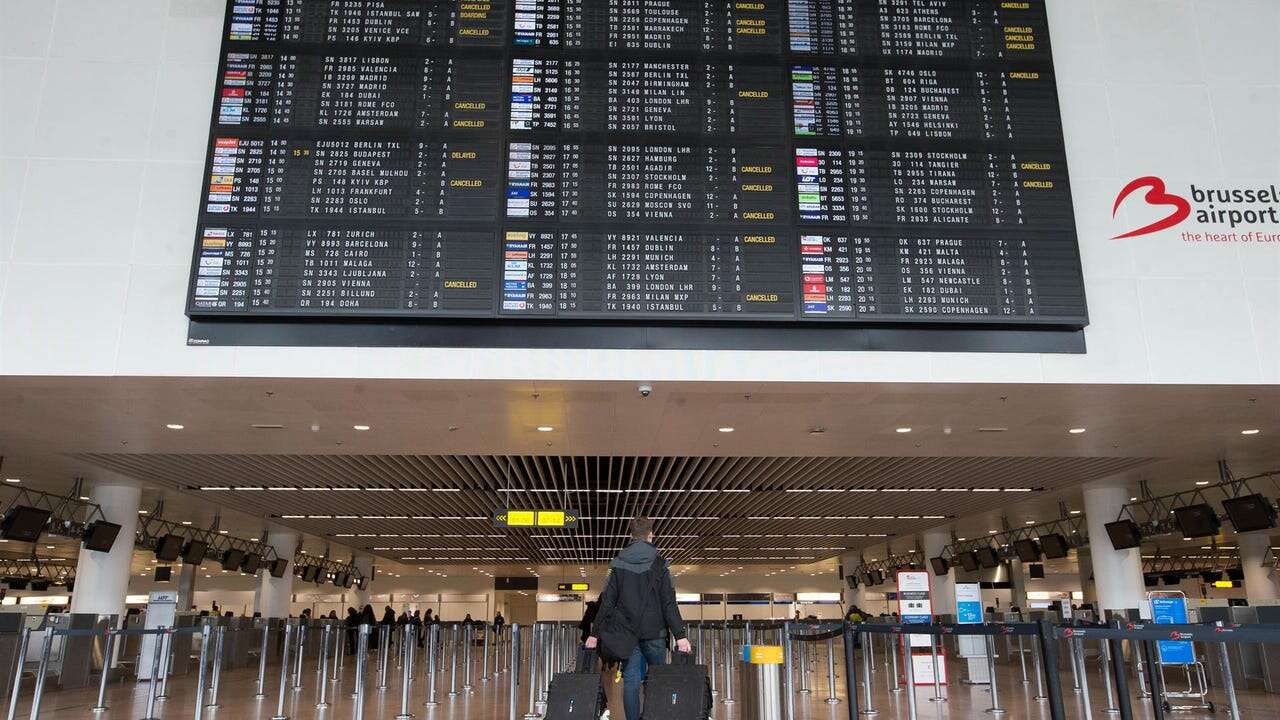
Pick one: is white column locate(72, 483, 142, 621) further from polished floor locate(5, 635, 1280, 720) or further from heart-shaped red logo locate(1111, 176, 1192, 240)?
heart-shaped red logo locate(1111, 176, 1192, 240)

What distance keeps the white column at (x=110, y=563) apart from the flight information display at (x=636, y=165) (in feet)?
33.4

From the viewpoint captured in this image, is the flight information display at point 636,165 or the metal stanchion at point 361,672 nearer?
the flight information display at point 636,165

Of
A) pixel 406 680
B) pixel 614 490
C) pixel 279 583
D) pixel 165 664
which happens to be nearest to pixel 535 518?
pixel 614 490

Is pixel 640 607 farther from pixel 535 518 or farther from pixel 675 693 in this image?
pixel 535 518

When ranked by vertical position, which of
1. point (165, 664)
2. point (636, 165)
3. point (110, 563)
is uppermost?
point (636, 165)

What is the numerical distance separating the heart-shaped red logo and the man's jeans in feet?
18.2

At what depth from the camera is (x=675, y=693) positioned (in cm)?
530

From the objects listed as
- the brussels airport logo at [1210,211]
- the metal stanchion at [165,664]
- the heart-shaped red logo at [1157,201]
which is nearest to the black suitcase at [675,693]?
the brussels airport logo at [1210,211]

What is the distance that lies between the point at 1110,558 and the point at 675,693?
13.0m

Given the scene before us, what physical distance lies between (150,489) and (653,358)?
12759 mm

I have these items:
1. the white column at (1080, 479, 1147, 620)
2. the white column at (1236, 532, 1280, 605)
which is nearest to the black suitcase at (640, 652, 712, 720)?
the white column at (1080, 479, 1147, 620)

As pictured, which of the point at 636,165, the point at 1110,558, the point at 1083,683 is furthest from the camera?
the point at 1110,558

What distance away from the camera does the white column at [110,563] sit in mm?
14141

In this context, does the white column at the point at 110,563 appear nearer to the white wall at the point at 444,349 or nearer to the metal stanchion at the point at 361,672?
the metal stanchion at the point at 361,672
